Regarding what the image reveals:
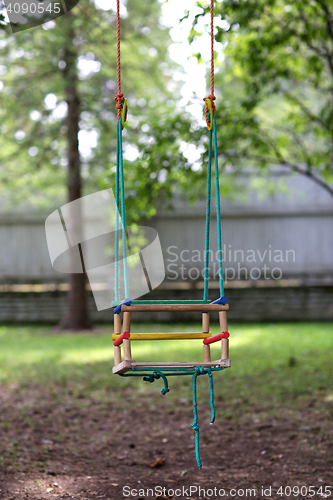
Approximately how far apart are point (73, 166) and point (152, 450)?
6.15m

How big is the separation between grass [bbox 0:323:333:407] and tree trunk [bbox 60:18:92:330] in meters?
0.44

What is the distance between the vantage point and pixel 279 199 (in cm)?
1066

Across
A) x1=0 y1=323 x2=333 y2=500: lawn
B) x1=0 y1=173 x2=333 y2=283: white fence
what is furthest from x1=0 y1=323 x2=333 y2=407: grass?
x1=0 y1=173 x2=333 y2=283: white fence

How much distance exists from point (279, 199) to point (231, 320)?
2861 millimetres

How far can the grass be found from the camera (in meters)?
5.39

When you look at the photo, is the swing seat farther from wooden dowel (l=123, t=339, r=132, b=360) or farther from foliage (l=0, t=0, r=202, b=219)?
foliage (l=0, t=0, r=202, b=219)

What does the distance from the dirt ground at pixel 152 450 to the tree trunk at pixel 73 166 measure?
13.4ft

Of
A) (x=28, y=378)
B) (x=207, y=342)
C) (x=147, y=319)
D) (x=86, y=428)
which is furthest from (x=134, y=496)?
(x=147, y=319)

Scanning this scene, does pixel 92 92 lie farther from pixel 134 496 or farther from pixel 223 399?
pixel 134 496

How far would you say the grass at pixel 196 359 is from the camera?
5391mm

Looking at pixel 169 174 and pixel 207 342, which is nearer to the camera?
pixel 207 342

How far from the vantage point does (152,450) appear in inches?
152

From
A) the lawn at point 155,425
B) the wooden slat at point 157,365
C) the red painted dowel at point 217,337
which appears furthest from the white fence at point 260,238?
the wooden slat at point 157,365

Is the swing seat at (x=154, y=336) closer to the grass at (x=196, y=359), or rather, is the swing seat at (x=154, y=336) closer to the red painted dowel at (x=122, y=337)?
the red painted dowel at (x=122, y=337)
